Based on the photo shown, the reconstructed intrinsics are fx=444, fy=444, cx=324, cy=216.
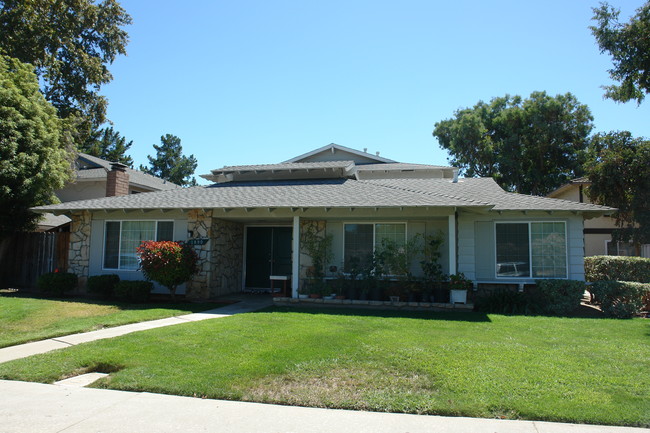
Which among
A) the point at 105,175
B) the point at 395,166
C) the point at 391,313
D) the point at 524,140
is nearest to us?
the point at 391,313

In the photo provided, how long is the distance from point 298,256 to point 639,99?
14.5 meters

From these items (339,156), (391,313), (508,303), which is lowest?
(391,313)

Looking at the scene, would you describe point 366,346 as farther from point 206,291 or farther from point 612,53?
point 612,53

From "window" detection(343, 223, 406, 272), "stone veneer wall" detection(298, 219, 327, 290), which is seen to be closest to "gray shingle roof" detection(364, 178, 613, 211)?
"window" detection(343, 223, 406, 272)

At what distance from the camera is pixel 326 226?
13.6 m

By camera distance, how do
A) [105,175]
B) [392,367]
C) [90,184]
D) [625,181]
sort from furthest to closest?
[90,184] → [105,175] → [625,181] → [392,367]

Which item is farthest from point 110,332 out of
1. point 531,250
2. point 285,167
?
point 531,250

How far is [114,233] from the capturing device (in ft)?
46.7

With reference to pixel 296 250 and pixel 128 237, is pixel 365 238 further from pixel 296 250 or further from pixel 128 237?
pixel 128 237

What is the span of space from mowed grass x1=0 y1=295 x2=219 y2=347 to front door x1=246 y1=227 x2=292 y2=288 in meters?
3.40

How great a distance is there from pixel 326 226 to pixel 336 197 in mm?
1236

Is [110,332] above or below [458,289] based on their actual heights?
below

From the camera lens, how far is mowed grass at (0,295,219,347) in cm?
820

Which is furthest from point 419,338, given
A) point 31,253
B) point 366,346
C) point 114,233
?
point 31,253
